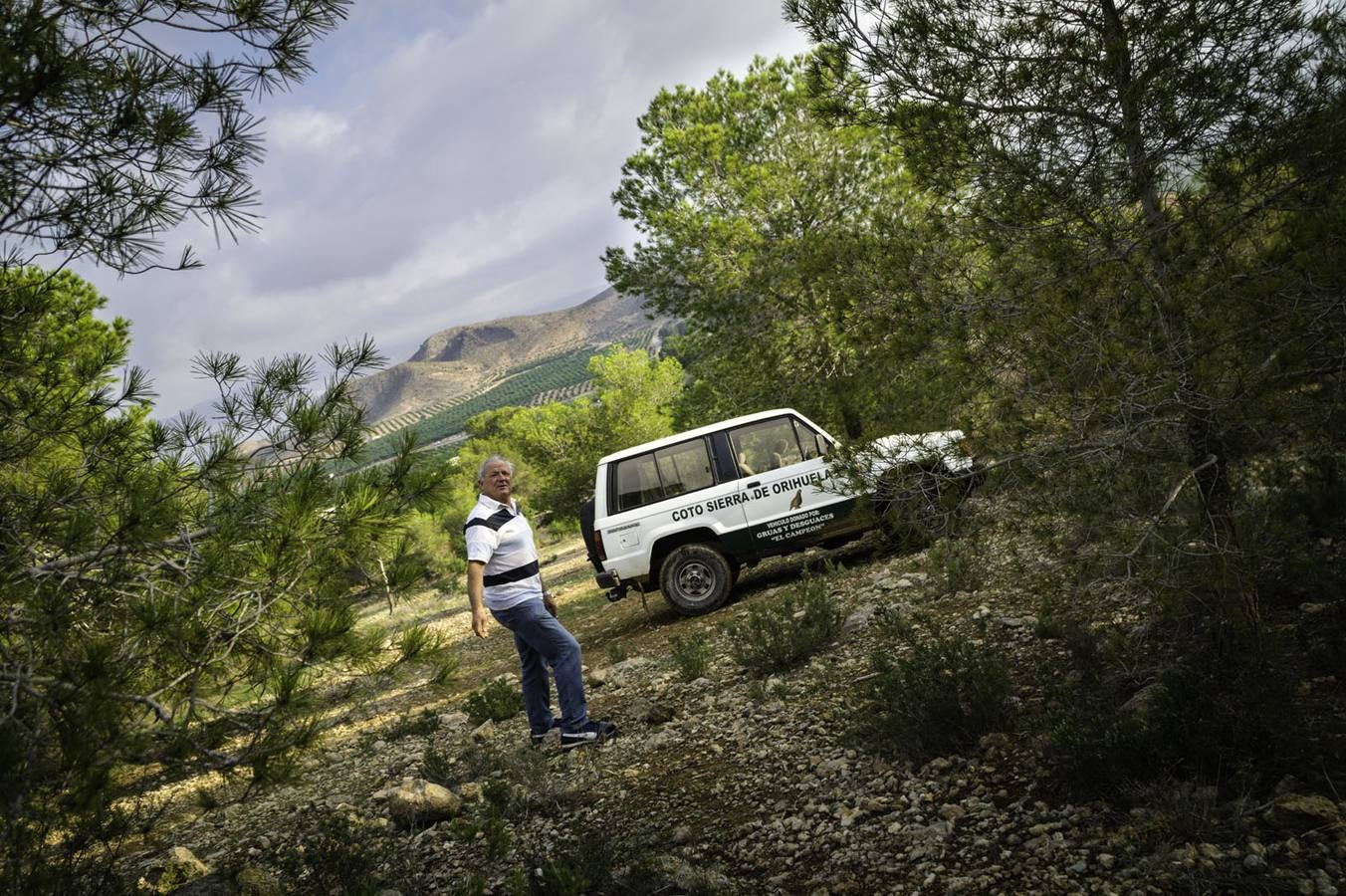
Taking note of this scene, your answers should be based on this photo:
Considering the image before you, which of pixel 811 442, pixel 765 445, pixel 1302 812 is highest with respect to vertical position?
pixel 765 445

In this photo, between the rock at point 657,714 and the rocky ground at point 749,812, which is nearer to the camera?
the rocky ground at point 749,812

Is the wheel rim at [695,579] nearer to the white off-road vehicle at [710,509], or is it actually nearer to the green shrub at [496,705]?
the white off-road vehicle at [710,509]

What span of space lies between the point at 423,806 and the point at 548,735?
138cm

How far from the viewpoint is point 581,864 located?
3.50 metres

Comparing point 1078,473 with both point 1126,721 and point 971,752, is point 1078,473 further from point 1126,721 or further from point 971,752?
point 971,752

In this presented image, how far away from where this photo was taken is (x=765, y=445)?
950cm

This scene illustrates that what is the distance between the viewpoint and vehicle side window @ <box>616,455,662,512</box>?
9.39 metres

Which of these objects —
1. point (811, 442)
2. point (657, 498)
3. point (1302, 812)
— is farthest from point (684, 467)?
point (1302, 812)

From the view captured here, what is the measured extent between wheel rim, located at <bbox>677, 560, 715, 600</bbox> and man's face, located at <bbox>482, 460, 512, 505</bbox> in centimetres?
418

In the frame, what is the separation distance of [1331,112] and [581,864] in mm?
4264

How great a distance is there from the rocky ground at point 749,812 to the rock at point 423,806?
0.01m

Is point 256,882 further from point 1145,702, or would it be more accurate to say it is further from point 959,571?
point 959,571

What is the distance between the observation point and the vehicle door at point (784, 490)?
9297 millimetres

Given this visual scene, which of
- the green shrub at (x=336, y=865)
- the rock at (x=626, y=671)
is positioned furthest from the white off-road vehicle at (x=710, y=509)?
the green shrub at (x=336, y=865)
